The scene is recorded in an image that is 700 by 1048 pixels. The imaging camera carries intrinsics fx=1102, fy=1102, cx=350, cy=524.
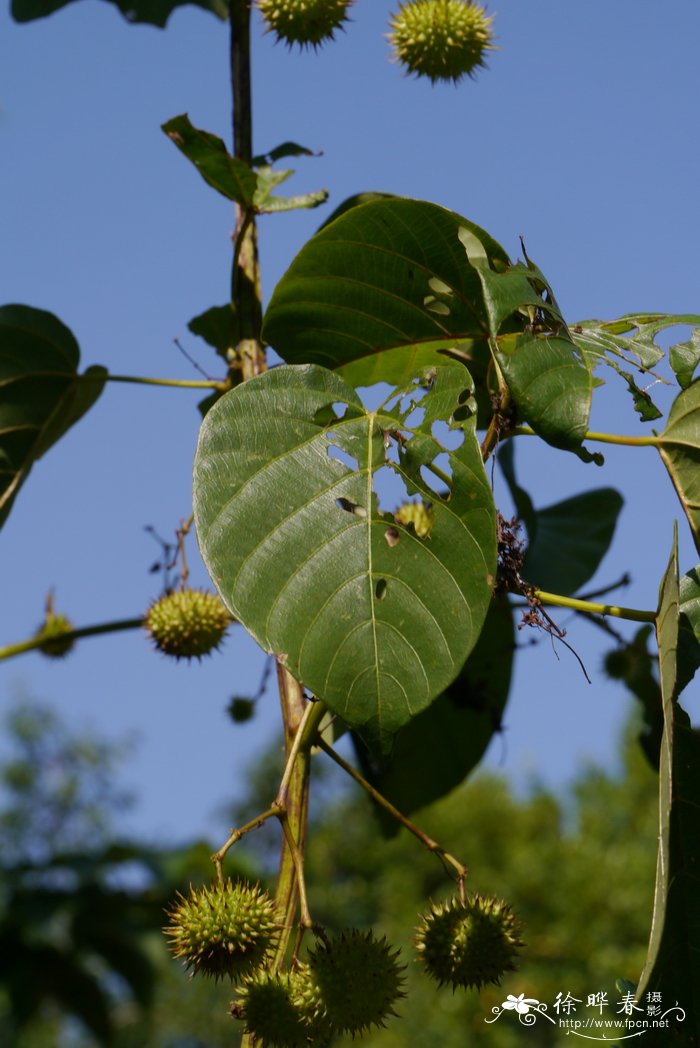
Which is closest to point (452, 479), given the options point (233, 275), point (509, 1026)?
point (233, 275)

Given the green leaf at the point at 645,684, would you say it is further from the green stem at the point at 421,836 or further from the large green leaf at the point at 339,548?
the large green leaf at the point at 339,548

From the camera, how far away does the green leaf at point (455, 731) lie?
2.00 meters

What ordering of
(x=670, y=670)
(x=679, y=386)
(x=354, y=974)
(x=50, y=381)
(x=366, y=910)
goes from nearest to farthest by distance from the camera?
(x=670, y=670)
(x=354, y=974)
(x=679, y=386)
(x=50, y=381)
(x=366, y=910)

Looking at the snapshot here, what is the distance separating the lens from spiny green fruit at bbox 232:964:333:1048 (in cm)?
110

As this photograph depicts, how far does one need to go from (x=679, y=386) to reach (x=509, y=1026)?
506 inches

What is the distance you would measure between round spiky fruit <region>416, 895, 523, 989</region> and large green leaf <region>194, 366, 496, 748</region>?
0.33 meters

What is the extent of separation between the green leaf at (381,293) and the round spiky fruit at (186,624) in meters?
0.42

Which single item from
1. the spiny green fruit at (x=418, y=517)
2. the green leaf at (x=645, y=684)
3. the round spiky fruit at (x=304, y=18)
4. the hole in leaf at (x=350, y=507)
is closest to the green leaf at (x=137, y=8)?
the round spiky fruit at (x=304, y=18)

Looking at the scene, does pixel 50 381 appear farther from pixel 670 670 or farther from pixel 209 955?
pixel 670 670

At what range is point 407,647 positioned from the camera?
1.05 m

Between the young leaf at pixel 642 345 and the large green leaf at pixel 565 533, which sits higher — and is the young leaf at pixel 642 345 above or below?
A: below

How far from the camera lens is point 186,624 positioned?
1.64 meters

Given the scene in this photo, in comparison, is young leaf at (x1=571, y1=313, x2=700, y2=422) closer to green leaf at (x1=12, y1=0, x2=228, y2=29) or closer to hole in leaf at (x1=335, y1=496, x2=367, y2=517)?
hole in leaf at (x1=335, y1=496, x2=367, y2=517)

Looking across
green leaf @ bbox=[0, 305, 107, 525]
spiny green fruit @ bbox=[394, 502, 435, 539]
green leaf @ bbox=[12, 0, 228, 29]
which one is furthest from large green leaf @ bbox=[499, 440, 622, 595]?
green leaf @ bbox=[12, 0, 228, 29]
